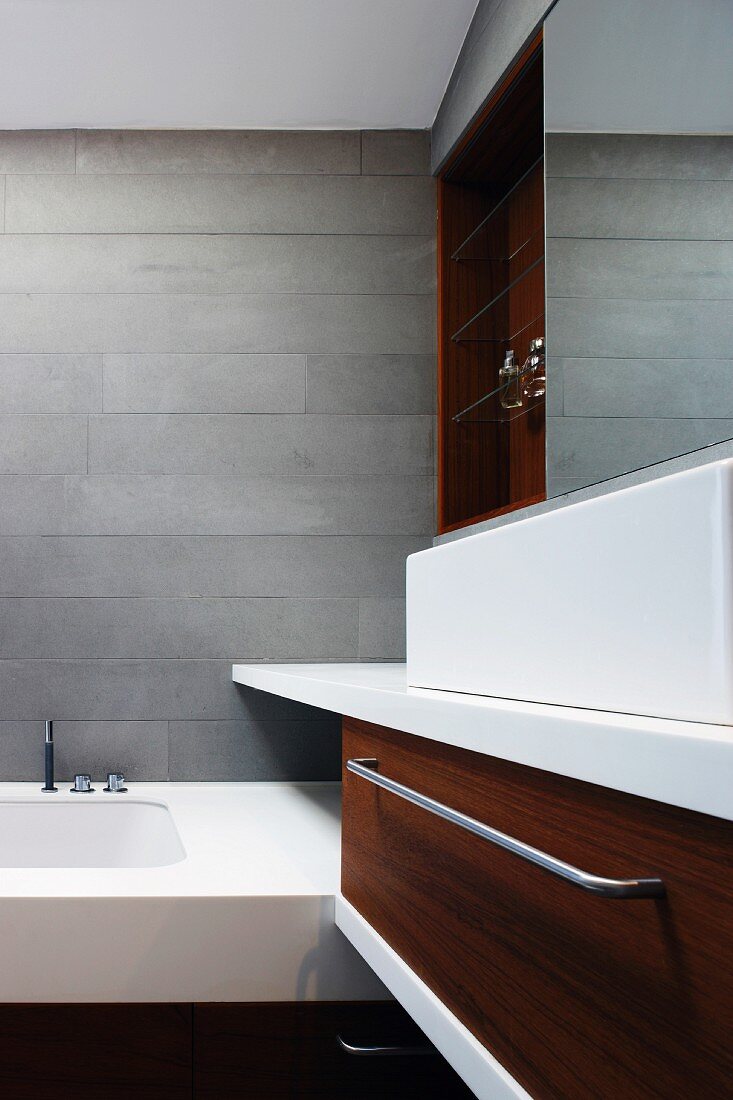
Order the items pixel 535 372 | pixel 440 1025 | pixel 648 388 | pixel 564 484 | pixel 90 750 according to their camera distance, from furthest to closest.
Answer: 1. pixel 90 750
2. pixel 535 372
3. pixel 564 484
4. pixel 648 388
5. pixel 440 1025

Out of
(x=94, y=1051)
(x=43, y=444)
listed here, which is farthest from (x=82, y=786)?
(x=94, y=1051)

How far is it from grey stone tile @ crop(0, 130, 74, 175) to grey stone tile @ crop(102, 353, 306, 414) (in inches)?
22.3

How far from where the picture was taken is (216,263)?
2.64 metres

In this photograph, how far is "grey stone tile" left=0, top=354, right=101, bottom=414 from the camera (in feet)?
8.49

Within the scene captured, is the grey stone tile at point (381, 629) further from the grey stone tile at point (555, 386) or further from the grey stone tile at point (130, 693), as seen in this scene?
the grey stone tile at point (555, 386)

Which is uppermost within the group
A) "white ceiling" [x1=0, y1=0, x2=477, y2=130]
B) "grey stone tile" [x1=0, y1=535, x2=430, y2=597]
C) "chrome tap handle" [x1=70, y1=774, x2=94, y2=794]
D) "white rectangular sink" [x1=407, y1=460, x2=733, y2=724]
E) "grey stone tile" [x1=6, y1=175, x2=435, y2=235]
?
"white ceiling" [x1=0, y1=0, x2=477, y2=130]

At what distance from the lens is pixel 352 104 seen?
8.47ft

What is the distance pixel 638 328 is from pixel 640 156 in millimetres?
253

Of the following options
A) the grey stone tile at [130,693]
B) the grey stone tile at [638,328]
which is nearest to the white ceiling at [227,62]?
the grey stone tile at [638,328]

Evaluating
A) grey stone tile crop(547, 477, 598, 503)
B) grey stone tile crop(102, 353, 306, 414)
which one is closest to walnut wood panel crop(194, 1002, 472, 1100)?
grey stone tile crop(547, 477, 598, 503)

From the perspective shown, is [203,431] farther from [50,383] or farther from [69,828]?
[69,828]

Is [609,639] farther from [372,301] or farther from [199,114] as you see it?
[199,114]

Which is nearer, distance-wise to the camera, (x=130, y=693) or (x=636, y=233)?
(x=636, y=233)

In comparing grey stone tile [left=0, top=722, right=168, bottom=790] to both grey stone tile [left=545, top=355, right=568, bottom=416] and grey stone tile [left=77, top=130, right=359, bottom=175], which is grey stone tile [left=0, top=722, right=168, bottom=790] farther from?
grey stone tile [left=77, top=130, right=359, bottom=175]
